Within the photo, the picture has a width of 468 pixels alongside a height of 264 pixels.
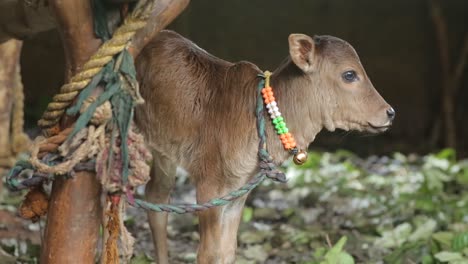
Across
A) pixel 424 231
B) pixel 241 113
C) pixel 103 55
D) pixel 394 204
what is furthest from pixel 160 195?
pixel 394 204

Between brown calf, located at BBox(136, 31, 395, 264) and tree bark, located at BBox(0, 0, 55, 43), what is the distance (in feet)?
1.80

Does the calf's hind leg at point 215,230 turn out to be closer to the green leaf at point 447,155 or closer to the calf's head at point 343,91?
the calf's head at point 343,91

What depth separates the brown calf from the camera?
2984mm

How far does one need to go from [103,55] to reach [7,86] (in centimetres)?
238

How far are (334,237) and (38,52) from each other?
17.0 ft

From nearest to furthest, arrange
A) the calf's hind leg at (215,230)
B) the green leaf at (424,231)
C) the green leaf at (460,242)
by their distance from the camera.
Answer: the calf's hind leg at (215,230) < the green leaf at (460,242) < the green leaf at (424,231)

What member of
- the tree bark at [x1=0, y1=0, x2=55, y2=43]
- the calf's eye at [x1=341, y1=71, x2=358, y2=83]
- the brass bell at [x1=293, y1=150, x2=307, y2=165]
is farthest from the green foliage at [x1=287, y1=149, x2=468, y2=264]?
the tree bark at [x1=0, y1=0, x2=55, y2=43]

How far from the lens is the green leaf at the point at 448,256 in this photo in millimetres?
3934

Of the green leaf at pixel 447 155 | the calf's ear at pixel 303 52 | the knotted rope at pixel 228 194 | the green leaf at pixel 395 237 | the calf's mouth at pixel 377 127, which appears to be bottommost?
the green leaf at pixel 447 155

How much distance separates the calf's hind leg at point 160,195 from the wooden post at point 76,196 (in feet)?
3.03

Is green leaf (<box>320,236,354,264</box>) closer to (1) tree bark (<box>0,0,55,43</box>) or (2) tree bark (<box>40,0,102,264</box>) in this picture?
(2) tree bark (<box>40,0,102,264</box>)

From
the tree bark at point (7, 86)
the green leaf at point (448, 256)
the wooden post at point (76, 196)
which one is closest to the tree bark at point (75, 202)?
the wooden post at point (76, 196)

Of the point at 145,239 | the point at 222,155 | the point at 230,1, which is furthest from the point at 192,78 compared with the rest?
the point at 230,1

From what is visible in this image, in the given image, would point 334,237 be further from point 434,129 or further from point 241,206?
point 434,129
